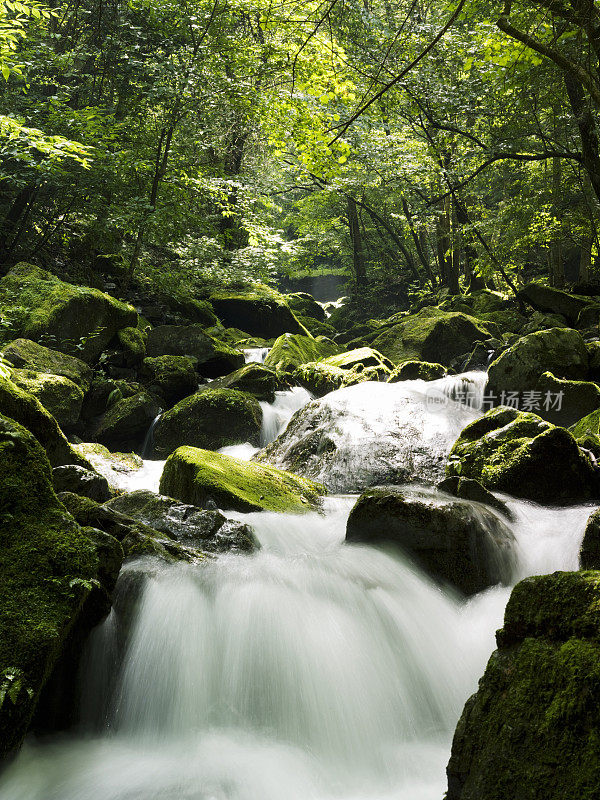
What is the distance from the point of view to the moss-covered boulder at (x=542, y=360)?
338 inches

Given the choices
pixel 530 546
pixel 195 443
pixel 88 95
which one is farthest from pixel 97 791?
pixel 88 95

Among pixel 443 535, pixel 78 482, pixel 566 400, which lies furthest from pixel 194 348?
pixel 443 535

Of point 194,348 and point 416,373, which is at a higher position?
point 194,348

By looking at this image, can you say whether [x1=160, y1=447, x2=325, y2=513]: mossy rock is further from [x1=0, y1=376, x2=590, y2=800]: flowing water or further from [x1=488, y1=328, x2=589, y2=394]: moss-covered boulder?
[x1=488, y1=328, x2=589, y2=394]: moss-covered boulder

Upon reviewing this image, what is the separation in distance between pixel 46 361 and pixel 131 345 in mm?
2556

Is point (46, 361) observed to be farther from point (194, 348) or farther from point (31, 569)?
point (31, 569)

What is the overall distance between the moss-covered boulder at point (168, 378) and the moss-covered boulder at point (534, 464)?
252 inches

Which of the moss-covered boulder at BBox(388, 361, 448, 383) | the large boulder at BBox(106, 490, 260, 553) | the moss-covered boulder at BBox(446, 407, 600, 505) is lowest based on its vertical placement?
the large boulder at BBox(106, 490, 260, 553)

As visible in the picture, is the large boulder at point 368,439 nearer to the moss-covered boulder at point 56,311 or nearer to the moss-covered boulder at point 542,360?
the moss-covered boulder at point 542,360

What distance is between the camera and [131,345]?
1076 centimetres

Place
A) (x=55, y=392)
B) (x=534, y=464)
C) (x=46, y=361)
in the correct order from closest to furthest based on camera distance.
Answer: (x=534, y=464) < (x=55, y=392) < (x=46, y=361)

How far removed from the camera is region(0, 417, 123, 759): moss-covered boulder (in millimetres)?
2330

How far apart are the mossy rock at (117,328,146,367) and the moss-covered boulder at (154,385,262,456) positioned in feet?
6.31

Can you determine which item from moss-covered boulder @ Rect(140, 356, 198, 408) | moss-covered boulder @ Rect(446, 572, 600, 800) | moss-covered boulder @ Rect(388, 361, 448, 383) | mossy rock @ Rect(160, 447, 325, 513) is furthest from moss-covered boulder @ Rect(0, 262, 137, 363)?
moss-covered boulder @ Rect(446, 572, 600, 800)
